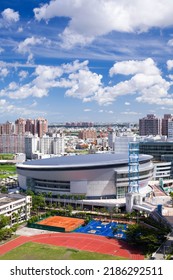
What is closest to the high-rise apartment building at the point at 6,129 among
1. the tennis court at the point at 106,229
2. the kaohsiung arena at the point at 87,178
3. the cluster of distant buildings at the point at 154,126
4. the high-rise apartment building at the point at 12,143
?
the high-rise apartment building at the point at 12,143

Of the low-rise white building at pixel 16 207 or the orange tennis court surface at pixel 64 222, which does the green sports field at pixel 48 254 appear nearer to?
the orange tennis court surface at pixel 64 222

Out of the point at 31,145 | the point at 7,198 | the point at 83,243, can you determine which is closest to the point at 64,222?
the point at 83,243

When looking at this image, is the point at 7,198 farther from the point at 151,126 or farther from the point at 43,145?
the point at 151,126

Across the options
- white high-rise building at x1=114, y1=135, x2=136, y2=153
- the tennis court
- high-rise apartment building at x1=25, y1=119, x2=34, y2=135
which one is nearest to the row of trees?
the tennis court

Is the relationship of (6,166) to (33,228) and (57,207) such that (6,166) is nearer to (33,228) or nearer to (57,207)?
(57,207)

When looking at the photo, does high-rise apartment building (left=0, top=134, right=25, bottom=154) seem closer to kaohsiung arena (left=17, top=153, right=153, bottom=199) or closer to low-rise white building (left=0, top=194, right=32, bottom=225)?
kaohsiung arena (left=17, top=153, right=153, bottom=199)

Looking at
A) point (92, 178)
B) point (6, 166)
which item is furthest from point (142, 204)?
point (6, 166)
